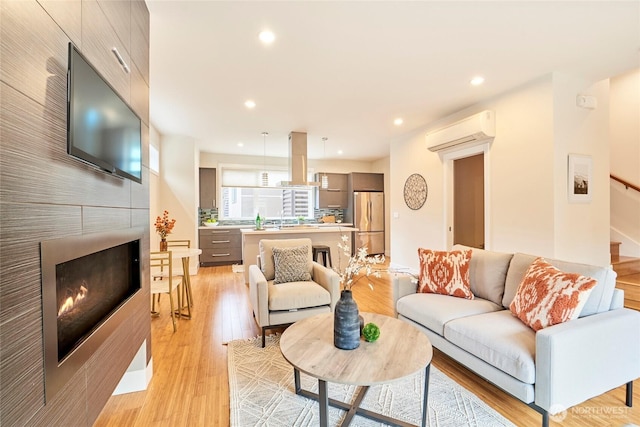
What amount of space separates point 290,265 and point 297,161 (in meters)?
2.64

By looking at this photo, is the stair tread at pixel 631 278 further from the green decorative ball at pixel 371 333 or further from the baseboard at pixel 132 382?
the baseboard at pixel 132 382

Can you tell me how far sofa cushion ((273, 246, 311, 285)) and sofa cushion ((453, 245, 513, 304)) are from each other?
1634mm

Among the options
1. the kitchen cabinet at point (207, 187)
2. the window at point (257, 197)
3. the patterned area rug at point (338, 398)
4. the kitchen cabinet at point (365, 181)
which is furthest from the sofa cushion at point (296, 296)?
the kitchen cabinet at point (365, 181)

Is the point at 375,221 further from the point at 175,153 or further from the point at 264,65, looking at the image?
the point at 264,65

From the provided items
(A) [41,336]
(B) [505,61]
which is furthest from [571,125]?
(A) [41,336]

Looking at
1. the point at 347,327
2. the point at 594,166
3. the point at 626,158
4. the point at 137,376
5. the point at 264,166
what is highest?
the point at 264,166

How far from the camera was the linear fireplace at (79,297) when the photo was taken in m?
1.02

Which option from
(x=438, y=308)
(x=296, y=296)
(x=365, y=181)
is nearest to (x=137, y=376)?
(x=296, y=296)

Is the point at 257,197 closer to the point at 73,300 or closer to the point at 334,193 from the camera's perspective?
the point at 334,193

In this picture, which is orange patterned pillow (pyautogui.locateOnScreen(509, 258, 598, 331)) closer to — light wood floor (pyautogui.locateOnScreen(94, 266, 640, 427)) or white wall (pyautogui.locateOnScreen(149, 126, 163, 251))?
light wood floor (pyautogui.locateOnScreen(94, 266, 640, 427))

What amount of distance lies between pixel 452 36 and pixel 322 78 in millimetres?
1322

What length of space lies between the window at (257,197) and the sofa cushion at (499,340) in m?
5.84

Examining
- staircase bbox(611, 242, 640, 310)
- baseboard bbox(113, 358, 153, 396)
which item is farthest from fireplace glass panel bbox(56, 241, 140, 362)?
staircase bbox(611, 242, 640, 310)

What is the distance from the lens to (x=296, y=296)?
270 centimetres
